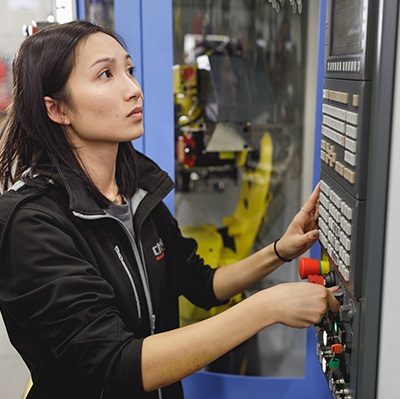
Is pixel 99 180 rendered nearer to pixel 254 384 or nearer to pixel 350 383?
pixel 350 383

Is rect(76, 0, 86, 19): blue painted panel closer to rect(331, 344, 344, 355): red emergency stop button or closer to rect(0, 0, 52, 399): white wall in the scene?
rect(0, 0, 52, 399): white wall

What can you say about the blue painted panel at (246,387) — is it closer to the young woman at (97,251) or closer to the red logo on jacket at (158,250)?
the young woman at (97,251)

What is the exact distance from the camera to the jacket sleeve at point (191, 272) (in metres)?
1.57

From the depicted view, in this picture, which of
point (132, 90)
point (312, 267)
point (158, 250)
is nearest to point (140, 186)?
point (158, 250)

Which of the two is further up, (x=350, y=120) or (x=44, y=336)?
(x=350, y=120)

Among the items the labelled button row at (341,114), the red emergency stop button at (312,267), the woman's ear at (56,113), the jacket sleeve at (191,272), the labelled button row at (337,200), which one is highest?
the labelled button row at (341,114)

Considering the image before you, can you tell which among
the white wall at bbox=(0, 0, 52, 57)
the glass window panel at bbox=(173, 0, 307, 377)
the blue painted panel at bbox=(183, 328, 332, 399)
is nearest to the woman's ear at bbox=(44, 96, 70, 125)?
the white wall at bbox=(0, 0, 52, 57)

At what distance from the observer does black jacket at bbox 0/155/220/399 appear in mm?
1109

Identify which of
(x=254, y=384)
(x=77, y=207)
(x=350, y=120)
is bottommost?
(x=254, y=384)

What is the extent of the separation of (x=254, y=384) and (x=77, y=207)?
97 cm

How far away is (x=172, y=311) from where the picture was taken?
5.01ft

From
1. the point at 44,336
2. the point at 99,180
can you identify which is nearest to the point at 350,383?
the point at 44,336

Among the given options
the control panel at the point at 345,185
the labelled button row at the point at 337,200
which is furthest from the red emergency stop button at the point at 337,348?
the labelled button row at the point at 337,200

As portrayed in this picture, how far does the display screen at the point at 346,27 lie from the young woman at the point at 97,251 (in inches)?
15.7
